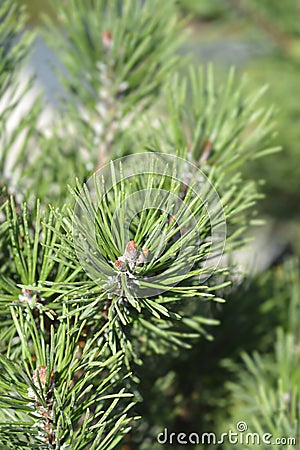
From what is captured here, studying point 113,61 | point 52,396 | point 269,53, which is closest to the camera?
point 52,396

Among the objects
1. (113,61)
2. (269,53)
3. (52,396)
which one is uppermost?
(269,53)

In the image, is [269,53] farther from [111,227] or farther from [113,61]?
[111,227]

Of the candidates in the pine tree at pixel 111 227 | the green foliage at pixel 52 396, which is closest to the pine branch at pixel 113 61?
the pine tree at pixel 111 227

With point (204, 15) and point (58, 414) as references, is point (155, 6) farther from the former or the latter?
point (204, 15)

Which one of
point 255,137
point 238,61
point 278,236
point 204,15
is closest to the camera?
point 255,137

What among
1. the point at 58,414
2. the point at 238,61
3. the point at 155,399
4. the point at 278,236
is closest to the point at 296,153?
the point at 238,61

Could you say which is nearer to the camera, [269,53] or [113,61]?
[113,61]

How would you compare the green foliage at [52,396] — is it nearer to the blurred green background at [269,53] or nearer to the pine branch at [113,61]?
the pine branch at [113,61]

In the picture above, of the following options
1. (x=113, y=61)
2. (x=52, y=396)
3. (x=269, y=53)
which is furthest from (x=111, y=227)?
(x=269, y=53)

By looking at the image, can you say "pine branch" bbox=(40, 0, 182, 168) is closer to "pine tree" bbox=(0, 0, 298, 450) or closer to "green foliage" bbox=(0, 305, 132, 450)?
"pine tree" bbox=(0, 0, 298, 450)
